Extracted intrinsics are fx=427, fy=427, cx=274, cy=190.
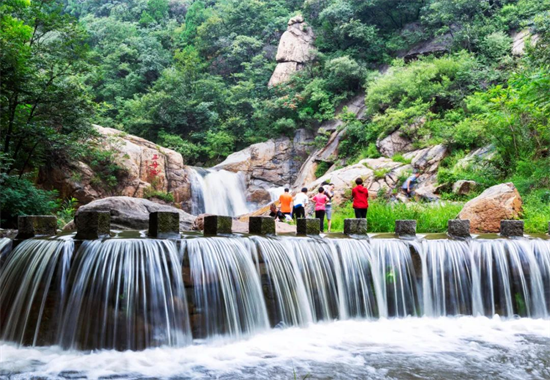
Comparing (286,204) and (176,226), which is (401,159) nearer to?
(286,204)

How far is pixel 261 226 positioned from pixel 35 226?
394 cm

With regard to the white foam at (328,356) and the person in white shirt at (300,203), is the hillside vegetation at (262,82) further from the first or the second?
the person in white shirt at (300,203)

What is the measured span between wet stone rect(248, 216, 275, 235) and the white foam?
81.5 inches

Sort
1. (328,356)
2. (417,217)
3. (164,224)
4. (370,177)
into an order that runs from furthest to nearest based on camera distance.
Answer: (370,177) < (417,217) < (164,224) < (328,356)

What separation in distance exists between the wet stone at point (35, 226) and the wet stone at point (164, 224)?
1768 millimetres

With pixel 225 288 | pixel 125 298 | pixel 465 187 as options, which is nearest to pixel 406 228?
pixel 225 288

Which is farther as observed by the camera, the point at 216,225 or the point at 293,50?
the point at 293,50

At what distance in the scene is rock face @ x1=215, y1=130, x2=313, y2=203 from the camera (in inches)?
1103

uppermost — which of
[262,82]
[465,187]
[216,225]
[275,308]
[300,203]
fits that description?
[262,82]

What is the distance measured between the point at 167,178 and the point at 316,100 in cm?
1327

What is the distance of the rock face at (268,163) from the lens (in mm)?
28016

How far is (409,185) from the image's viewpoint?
19.6 meters

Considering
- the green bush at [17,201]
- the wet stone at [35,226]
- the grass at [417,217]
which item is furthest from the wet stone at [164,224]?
the grass at [417,217]

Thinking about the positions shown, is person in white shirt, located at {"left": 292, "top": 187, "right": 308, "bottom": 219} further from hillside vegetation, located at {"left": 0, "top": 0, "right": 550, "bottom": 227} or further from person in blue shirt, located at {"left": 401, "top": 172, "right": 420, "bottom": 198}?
hillside vegetation, located at {"left": 0, "top": 0, "right": 550, "bottom": 227}
